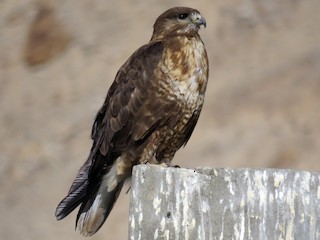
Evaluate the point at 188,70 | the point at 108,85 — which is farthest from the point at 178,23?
the point at 108,85

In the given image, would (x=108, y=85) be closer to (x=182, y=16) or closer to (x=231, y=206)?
(x=182, y=16)

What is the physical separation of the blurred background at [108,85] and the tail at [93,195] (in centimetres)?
583

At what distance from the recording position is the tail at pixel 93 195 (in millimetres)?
5715

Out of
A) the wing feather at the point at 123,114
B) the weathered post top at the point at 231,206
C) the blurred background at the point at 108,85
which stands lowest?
the weathered post top at the point at 231,206

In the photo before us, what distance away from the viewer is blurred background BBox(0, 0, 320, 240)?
12.9m

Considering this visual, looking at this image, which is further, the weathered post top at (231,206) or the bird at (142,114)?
the bird at (142,114)

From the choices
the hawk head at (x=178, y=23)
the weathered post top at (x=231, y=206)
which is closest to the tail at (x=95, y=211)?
the hawk head at (x=178, y=23)

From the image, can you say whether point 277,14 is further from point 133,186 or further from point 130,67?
point 133,186

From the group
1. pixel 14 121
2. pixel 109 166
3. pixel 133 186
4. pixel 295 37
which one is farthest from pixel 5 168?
pixel 133 186

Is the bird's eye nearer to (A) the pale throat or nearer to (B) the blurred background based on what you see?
(A) the pale throat

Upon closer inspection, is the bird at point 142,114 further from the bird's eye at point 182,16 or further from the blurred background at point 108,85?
the blurred background at point 108,85

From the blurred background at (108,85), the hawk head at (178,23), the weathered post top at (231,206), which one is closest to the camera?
the weathered post top at (231,206)

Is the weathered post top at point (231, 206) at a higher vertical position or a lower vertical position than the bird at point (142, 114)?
lower

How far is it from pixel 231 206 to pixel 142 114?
7.49 ft
